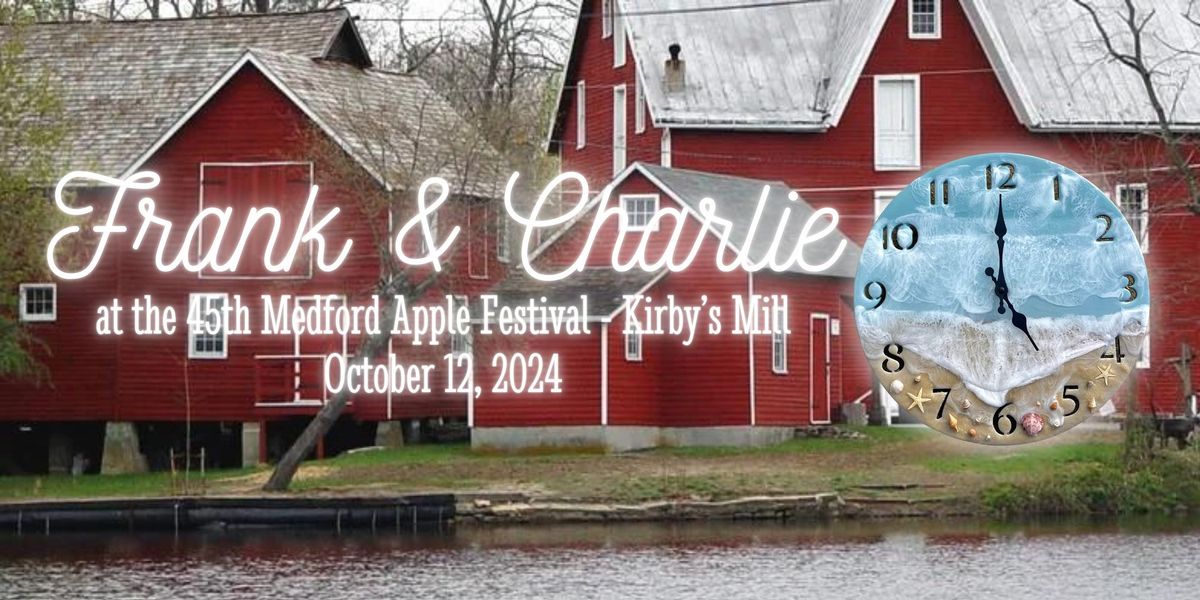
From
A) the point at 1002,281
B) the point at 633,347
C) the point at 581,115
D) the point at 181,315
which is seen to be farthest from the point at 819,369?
the point at 181,315

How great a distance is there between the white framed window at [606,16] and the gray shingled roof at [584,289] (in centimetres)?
973

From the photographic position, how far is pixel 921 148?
63625 millimetres

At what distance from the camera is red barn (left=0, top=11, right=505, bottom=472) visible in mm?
59312

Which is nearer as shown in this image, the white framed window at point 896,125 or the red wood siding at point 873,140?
the red wood siding at point 873,140

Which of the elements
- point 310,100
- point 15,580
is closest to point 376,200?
point 310,100

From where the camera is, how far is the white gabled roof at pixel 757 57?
63312 mm

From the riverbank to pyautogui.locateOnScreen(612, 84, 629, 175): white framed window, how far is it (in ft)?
37.2

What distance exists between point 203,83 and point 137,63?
6.39 feet

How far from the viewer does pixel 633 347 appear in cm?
5778

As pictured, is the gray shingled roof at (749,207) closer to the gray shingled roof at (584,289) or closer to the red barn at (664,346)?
the red barn at (664,346)

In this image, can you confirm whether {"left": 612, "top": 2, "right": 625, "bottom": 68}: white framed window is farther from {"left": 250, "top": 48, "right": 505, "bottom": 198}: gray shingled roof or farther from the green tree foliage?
the green tree foliage

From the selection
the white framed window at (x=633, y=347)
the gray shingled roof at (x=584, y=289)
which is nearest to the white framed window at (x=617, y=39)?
the gray shingled roof at (x=584, y=289)

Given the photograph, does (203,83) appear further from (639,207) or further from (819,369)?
(819,369)

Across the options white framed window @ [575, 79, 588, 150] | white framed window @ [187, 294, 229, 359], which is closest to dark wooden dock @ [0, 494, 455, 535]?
white framed window @ [187, 294, 229, 359]
